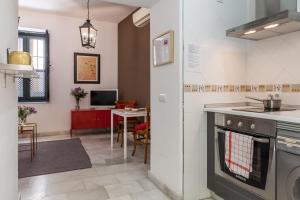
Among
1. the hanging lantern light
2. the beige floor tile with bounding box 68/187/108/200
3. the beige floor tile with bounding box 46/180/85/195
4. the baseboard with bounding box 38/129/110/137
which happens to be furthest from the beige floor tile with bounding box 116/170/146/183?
the baseboard with bounding box 38/129/110/137

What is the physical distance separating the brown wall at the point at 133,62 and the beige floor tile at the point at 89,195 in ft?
7.53

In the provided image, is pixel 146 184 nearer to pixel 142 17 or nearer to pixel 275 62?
pixel 275 62

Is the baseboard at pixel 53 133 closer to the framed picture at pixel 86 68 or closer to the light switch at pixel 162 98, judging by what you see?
the framed picture at pixel 86 68

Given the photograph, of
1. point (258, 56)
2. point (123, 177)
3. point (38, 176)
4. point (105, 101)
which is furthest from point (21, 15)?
point (258, 56)

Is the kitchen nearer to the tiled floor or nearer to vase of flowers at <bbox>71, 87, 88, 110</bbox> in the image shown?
the tiled floor

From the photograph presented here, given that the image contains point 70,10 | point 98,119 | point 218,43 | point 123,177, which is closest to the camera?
point 218,43

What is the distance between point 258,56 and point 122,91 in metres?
3.89

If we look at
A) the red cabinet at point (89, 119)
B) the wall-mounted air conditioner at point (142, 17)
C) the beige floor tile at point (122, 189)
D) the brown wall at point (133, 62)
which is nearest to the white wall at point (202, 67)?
the beige floor tile at point (122, 189)

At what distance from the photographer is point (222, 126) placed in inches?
77.9

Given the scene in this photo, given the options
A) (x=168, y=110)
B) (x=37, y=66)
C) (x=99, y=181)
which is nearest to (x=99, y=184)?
(x=99, y=181)

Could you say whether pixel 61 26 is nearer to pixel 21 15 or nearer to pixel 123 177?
pixel 21 15

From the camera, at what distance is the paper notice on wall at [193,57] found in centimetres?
211

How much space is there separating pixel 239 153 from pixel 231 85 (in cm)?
84

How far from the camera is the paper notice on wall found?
2107mm
